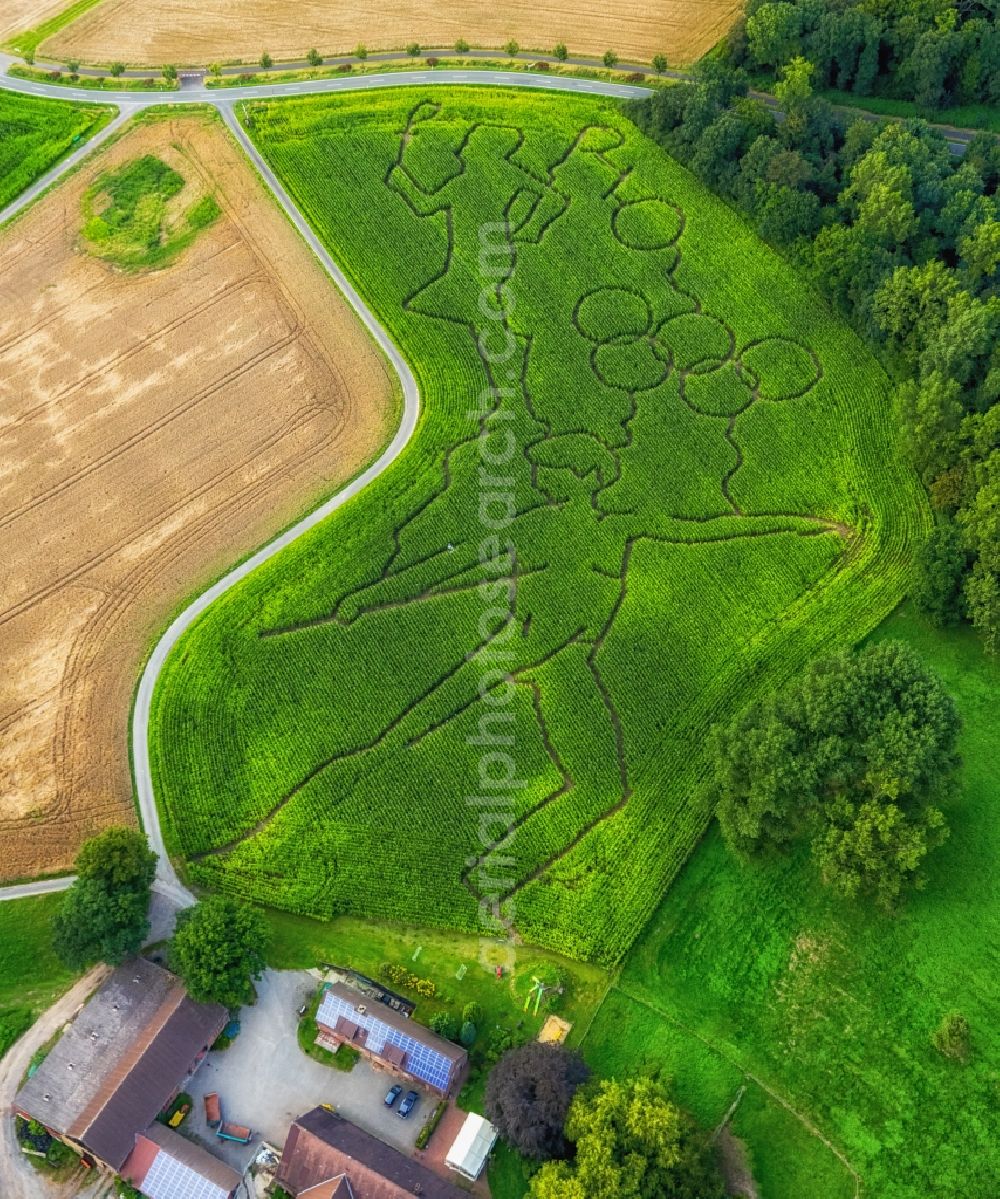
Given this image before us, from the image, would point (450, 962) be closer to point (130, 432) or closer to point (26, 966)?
point (26, 966)

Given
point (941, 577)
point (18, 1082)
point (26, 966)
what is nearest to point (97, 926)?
point (26, 966)

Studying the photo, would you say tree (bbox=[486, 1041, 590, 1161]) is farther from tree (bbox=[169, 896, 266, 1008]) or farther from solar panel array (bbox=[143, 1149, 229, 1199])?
solar panel array (bbox=[143, 1149, 229, 1199])

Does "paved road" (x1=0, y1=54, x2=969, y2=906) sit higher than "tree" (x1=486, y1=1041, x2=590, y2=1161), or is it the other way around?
"paved road" (x1=0, y1=54, x2=969, y2=906)

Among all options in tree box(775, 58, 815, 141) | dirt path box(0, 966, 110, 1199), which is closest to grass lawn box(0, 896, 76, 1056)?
dirt path box(0, 966, 110, 1199)

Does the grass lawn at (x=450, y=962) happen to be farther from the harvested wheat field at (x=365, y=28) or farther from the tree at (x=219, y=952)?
the harvested wheat field at (x=365, y=28)

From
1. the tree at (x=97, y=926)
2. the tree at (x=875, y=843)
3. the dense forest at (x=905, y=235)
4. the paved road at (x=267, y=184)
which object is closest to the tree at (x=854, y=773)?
the tree at (x=875, y=843)

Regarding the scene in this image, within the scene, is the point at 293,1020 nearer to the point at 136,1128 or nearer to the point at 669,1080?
the point at 136,1128

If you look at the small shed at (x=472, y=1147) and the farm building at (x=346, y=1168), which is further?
the small shed at (x=472, y=1147)

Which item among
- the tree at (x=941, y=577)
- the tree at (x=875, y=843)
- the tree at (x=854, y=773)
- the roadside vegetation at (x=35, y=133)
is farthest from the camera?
the roadside vegetation at (x=35, y=133)
